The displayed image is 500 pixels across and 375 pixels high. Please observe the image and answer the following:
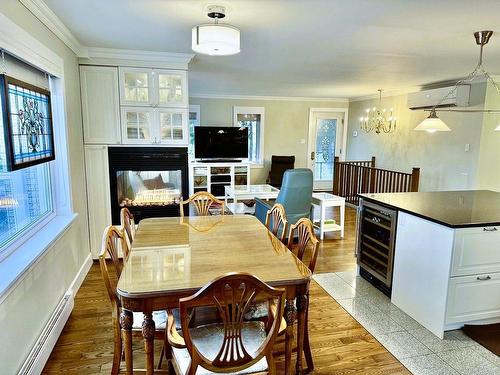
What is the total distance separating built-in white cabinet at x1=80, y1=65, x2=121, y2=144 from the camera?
3.65 metres

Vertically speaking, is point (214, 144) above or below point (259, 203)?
above

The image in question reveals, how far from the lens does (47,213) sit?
2.84 metres

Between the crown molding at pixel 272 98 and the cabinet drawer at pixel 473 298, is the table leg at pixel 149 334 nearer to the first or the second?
the cabinet drawer at pixel 473 298

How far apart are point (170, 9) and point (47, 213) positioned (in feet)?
6.33

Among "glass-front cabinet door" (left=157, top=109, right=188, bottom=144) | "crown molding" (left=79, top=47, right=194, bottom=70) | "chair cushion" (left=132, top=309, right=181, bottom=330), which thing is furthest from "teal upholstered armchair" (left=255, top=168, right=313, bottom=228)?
"chair cushion" (left=132, top=309, right=181, bottom=330)

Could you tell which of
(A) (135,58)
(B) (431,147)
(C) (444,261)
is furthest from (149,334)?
(B) (431,147)

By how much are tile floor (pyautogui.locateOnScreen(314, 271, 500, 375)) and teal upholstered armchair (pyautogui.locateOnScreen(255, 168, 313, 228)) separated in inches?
46.3

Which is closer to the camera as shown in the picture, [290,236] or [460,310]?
[290,236]

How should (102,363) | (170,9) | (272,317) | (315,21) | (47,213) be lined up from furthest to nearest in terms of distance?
(47,213)
(315,21)
(170,9)
(102,363)
(272,317)

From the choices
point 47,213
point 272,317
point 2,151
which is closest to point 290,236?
point 272,317

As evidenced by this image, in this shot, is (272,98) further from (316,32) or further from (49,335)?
(49,335)

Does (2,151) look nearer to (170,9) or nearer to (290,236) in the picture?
(170,9)

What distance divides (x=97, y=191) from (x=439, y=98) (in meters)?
5.38

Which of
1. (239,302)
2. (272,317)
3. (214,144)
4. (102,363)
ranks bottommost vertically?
(102,363)
